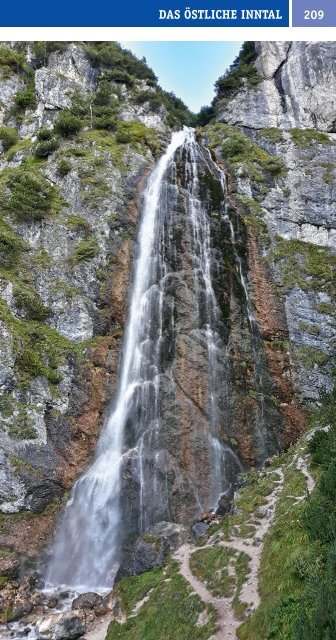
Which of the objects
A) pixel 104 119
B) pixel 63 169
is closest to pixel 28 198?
pixel 63 169

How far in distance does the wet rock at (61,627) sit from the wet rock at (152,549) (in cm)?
241

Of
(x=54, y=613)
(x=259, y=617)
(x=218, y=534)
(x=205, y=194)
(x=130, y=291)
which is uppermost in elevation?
(x=205, y=194)

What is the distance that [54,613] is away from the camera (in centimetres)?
1434

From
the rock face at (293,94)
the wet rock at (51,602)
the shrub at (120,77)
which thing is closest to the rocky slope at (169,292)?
the wet rock at (51,602)

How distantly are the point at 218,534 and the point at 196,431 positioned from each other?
6.05 metres

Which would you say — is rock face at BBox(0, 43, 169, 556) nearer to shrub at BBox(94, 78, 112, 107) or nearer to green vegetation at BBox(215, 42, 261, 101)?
shrub at BBox(94, 78, 112, 107)

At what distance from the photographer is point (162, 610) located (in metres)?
12.1

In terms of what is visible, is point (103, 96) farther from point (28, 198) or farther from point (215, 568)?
point (215, 568)

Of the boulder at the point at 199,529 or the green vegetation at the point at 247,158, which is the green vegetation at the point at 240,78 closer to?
the green vegetation at the point at 247,158

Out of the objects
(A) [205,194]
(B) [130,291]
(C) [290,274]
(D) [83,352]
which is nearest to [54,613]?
(D) [83,352]

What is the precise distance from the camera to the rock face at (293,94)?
38156 mm

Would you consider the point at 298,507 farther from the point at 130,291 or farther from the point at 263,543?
the point at 130,291

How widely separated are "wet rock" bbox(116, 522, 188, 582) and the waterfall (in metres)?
1.64

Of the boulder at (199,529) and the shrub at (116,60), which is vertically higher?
the shrub at (116,60)
